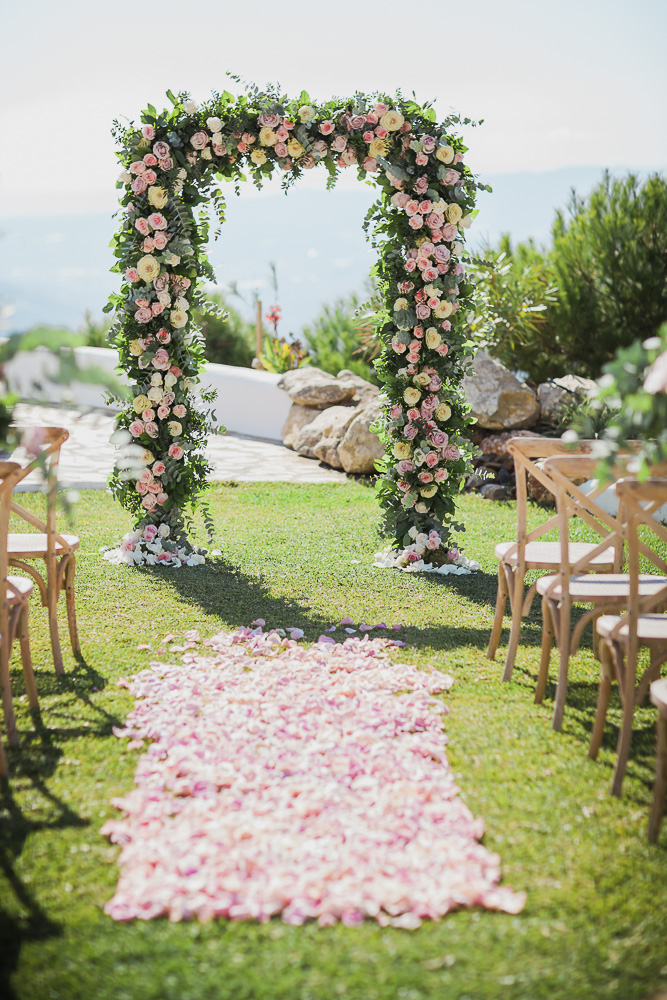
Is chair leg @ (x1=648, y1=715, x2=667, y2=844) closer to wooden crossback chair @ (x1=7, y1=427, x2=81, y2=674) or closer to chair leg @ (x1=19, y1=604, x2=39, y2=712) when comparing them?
chair leg @ (x1=19, y1=604, x2=39, y2=712)

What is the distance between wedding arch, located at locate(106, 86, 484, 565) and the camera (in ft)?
15.9

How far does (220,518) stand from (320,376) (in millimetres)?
4093

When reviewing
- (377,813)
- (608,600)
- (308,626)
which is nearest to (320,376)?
(308,626)

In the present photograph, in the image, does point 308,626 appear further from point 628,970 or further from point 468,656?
point 628,970

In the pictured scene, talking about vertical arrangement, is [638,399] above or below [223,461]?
above

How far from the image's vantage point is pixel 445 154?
4797mm

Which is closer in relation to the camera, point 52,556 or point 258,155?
point 52,556

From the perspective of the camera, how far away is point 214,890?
6.00 ft

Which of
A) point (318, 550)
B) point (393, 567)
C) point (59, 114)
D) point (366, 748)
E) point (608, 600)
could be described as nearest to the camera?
point (366, 748)

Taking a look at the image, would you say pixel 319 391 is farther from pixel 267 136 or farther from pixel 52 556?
pixel 52 556

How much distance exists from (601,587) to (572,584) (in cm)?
10

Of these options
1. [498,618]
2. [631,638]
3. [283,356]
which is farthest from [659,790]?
[283,356]

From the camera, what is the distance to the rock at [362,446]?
335 inches

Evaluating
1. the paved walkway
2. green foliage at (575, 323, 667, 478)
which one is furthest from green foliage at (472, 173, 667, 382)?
green foliage at (575, 323, 667, 478)
